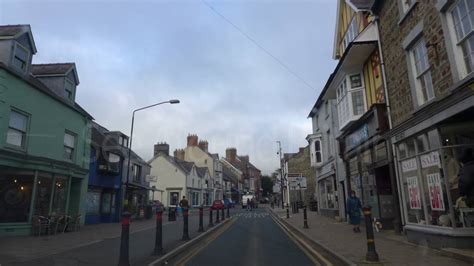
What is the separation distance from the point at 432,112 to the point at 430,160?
1.45m

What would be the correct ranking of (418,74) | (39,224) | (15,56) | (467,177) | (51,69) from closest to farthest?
(467,177) → (418,74) → (39,224) → (15,56) → (51,69)

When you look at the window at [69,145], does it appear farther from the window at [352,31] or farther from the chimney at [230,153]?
the chimney at [230,153]

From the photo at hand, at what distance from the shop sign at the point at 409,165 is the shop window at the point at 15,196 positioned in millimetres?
15313

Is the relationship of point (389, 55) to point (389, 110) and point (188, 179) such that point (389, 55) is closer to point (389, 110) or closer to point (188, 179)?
point (389, 110)

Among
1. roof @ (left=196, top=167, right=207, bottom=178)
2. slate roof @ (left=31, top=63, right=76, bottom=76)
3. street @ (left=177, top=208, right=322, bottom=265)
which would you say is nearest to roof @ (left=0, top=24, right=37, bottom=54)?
slate roof @ (left=31, top=63, right=76, bottom=76)

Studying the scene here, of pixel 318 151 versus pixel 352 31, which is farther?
pixel 318 151

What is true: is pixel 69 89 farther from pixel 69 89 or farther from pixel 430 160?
pixel 430 160

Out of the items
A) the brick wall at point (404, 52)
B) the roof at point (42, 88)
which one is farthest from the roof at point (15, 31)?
the brick wall at point (404, 52)

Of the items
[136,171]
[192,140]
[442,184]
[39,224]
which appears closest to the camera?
[442,184]

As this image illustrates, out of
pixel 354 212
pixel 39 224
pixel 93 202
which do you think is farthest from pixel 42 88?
pixel 354 212

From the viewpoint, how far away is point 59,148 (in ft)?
60.5

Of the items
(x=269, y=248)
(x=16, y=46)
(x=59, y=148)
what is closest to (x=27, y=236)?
(x=59, y=148)

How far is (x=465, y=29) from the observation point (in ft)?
29.3

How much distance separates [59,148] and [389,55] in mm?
15941
